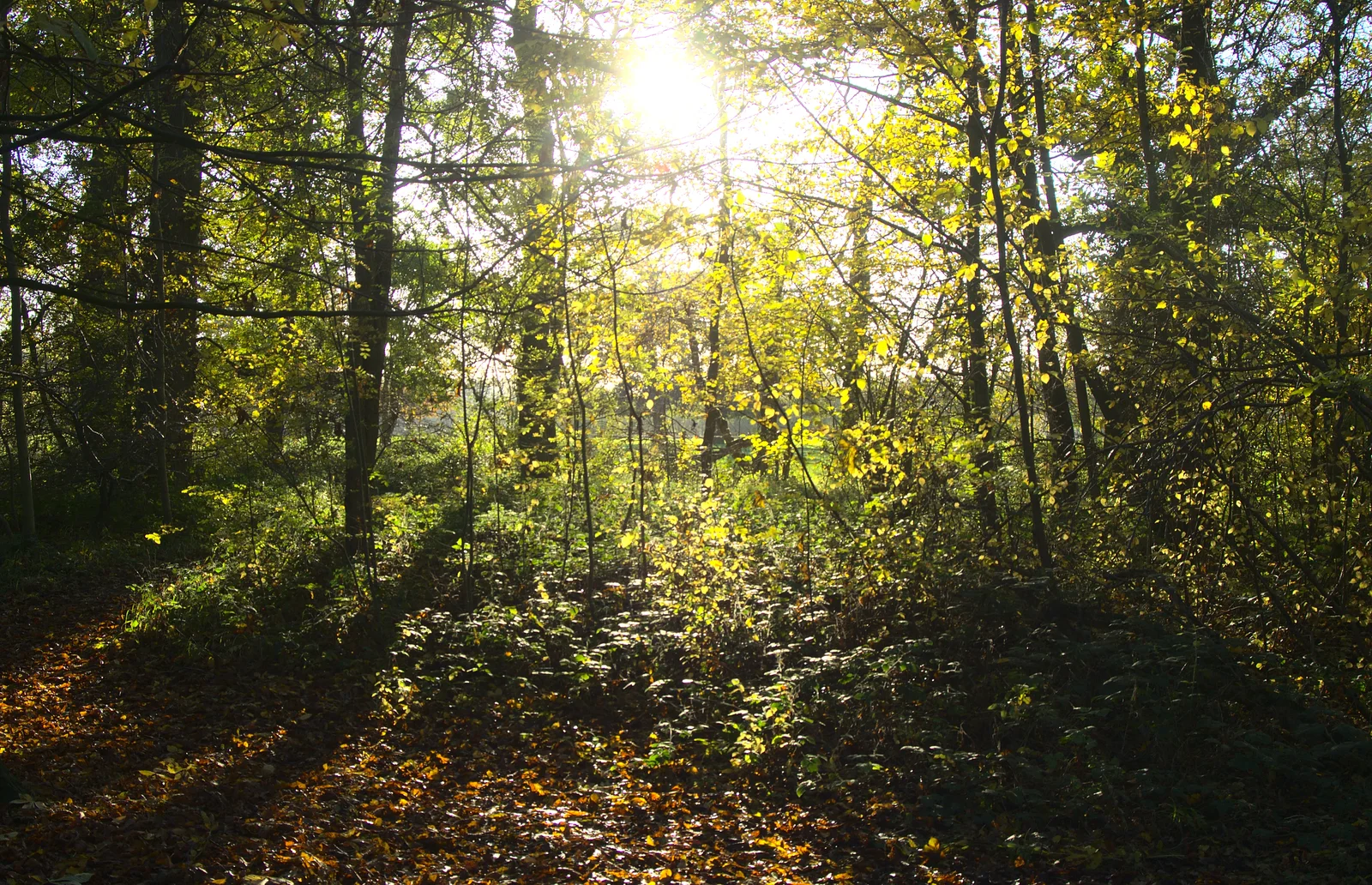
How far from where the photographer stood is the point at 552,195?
739 centimetres

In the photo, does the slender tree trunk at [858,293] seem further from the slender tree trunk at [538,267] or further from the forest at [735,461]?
the slender tree trunk at [538,267]

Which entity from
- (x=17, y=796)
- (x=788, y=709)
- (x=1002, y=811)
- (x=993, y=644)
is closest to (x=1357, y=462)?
(x=993, y=644)

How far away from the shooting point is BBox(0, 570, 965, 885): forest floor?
424 centimetres

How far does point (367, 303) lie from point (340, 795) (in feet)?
14.3

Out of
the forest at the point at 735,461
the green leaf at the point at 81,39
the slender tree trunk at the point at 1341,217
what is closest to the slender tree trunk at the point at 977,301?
the forest at the point at 735,461

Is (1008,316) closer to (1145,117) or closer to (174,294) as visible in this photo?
(1145,117)

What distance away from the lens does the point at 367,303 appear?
7719mm

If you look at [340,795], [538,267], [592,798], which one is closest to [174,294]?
[538,267]

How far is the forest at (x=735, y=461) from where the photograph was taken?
4527 mm

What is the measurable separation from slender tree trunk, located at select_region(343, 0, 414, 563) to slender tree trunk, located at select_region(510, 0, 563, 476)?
45.0 inches

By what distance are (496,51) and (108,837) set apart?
5.17 meters

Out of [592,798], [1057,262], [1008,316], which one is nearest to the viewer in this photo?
[592,798]

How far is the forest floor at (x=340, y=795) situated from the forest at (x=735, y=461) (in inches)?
1.6

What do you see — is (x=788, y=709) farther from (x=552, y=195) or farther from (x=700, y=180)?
(x=552, y=195)
